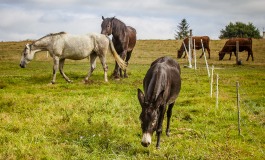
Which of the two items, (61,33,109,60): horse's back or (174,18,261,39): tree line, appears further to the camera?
(174,18,261,39): tree line

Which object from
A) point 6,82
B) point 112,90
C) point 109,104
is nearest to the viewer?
point 109,104

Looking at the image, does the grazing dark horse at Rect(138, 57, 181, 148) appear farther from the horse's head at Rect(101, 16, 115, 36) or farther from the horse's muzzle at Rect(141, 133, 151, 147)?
the horse's head at Rect(101, 16, 115, 36)

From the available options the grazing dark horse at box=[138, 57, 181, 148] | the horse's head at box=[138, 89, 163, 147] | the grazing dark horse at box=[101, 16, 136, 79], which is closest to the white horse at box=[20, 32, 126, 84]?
the grazing dark horse at box=[101, 16, 136, 79]

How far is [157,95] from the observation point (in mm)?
6914

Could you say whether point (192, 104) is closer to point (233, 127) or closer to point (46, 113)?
point (233, 127)

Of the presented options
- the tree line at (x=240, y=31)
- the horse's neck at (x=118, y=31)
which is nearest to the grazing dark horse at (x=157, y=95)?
the horse's neck at (x=118, y=31)

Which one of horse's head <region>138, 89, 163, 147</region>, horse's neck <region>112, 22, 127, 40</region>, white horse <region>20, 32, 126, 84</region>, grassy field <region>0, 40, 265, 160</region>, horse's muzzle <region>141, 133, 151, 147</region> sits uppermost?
horse's neck <region>112, 22, 127, 40</region>

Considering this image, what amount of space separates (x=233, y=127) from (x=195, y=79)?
9166mm

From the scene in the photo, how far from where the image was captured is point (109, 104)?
11.5 meters

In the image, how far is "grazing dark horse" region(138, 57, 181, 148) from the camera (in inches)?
262

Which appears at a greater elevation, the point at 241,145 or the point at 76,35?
the point at 76,35

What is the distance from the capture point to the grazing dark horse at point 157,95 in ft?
21.9

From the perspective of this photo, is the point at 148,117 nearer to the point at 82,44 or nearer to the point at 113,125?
the point at 113,125

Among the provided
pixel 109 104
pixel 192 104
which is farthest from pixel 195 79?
pixel 109 104
